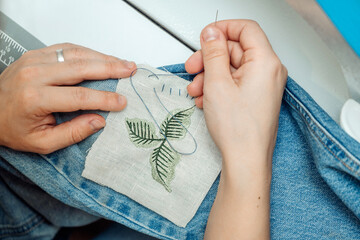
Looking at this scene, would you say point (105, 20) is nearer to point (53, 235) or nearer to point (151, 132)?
point (151, 132)

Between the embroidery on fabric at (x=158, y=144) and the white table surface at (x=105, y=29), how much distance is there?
16 centimetres

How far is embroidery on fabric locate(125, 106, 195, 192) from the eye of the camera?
1.99ft

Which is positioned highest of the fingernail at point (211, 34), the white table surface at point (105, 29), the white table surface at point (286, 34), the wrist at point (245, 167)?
the white table surface at point (286, 34)

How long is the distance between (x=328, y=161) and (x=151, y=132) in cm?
35

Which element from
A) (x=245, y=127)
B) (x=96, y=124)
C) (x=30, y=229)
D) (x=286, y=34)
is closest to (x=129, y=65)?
A: (x=96, y=124)

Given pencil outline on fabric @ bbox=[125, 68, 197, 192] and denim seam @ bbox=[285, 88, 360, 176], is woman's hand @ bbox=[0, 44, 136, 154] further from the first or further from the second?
denim seam @ bbox=[285, 88, 360, 176]

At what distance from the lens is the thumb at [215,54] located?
21.1 inches

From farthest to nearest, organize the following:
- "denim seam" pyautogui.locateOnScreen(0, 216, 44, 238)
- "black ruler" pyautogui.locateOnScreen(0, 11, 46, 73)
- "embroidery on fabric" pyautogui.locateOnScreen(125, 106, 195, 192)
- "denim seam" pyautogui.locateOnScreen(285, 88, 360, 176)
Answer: "denim seam" pyautogui.locateOnScreen(0, 216, 44, 238) → "black ruler" pyautogui.locateOnScreen(0, 11, 46, 73) → "embroidery on fabric" pyautogui.locateOnScreen(125, 106, 195, 192) → "denim seam" pyautogui.locateOnScreen(285, 88, 360, 176)

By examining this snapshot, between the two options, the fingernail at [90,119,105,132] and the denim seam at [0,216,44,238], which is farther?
the denim seam at [0,216,44,238]

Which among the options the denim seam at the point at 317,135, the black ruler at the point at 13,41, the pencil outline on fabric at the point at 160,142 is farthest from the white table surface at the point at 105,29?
the denim seam at the point at 317,135

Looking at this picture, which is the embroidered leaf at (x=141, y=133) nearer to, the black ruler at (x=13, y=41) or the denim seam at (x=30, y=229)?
the black ruler at (x=13, y=41)

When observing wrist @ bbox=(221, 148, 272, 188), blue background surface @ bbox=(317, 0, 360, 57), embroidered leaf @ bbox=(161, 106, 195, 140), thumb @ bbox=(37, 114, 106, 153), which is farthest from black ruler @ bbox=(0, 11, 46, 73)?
blue background surface @ bbox=(317, 0, 360, 57)

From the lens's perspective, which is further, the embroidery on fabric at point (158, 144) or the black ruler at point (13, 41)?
the black ruler at point (13, 41)

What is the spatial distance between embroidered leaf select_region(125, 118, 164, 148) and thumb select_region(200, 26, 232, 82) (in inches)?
6.5
